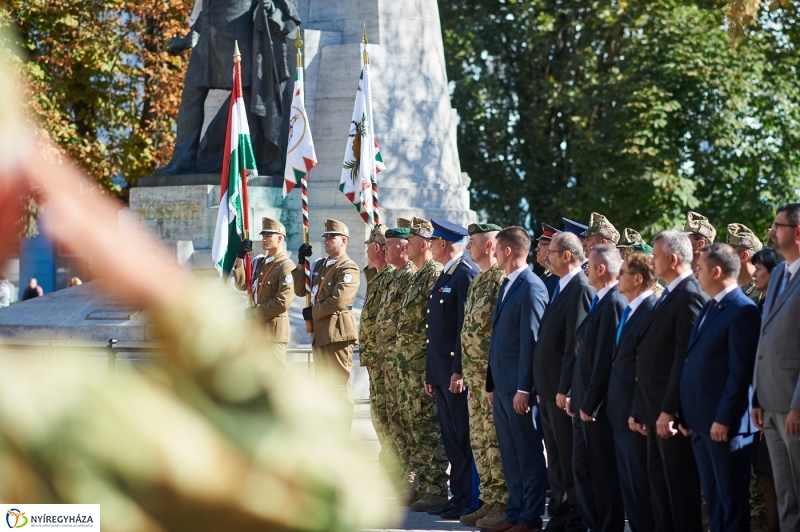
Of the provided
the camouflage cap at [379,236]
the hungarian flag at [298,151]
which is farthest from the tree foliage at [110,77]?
the camouflage cap at [379,236]

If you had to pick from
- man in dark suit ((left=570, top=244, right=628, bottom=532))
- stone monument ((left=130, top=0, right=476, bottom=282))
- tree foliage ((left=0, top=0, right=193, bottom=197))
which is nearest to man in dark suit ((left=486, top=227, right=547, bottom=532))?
man in dark suit ((left=570, top=244, right=628, bottom=532))

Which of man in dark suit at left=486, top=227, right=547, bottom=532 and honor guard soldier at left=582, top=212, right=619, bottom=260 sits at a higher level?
honor guard soldier at left=582, top=212, right=619, bottom=260

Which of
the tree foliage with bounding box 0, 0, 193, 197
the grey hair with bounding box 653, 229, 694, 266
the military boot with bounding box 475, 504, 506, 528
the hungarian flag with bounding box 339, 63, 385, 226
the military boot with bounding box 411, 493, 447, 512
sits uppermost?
the tree foliage with bounding box 0, 0, 193, 197

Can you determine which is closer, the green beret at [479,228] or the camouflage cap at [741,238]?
the green beret at [479,228]

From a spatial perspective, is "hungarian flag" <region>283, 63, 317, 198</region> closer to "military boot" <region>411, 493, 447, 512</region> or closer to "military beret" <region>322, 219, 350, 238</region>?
"military beret" <region>322, 219, 350, 238</region>

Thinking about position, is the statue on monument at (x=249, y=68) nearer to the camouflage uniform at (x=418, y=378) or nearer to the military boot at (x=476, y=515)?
the camouflage uniform at (x=418, y=378)

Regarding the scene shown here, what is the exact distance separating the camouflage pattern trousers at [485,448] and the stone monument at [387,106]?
21.0ft

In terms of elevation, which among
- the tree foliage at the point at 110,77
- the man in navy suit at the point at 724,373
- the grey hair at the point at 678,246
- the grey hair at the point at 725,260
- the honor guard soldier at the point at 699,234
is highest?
the tree foliage at the point at 110,77

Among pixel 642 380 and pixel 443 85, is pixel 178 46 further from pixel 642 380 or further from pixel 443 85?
pixel 642 380

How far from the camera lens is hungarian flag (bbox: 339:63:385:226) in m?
11.7

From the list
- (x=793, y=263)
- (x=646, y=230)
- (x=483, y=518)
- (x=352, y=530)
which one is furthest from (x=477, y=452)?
(x=646, y=230)

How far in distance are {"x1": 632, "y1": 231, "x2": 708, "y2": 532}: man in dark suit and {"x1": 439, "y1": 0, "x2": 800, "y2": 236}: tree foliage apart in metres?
17.4

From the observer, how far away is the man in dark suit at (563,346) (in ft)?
21.8

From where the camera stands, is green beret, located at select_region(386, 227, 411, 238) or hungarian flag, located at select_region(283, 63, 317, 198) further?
hungarian flag, located at select_region(283, 63, 317, 198)
